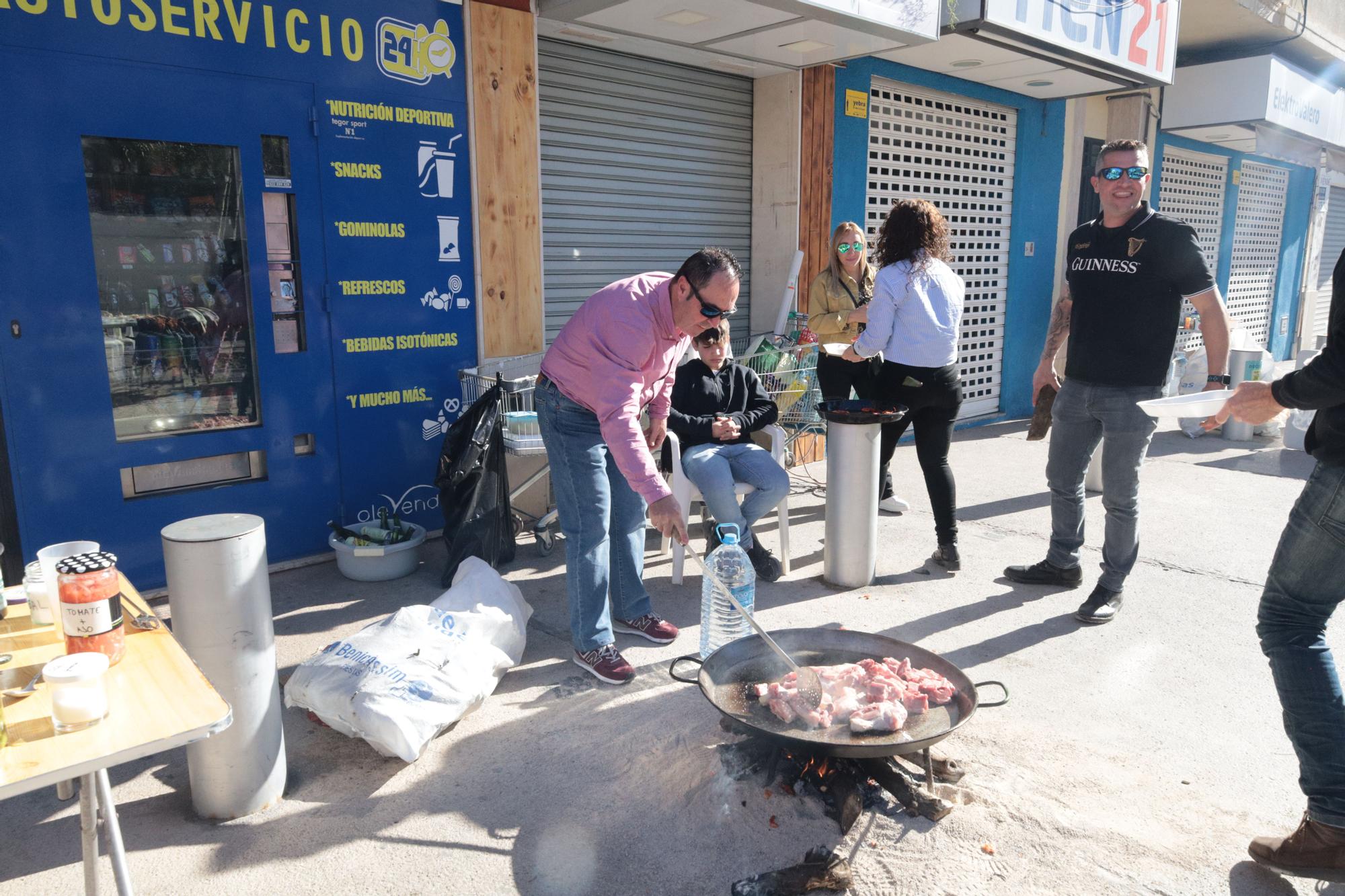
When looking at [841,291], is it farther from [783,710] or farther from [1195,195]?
[1195,195]

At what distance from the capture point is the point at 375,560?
17.3 feet

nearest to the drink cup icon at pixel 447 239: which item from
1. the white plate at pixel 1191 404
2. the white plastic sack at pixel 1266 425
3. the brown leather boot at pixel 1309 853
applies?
the white plate at pixel 1191 404

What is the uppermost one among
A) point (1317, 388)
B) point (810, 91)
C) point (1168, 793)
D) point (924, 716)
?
point (810, 91)

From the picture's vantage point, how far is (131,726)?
1976 millimetres

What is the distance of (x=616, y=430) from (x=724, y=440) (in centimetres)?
197

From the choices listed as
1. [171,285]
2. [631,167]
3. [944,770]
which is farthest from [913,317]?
[171,285]

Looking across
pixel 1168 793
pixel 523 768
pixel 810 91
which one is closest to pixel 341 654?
pixel 523 768

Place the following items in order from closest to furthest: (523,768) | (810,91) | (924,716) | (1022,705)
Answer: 1. (924,716)
2. (523,768)
3. (1022,705)
4. (810,91)

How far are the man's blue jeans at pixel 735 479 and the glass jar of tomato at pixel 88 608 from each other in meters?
3.30

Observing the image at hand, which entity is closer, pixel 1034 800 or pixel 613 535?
pixel 1034 800

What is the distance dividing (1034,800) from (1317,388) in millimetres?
1636

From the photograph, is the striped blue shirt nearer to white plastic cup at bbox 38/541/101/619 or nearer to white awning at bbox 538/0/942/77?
white awning at bbox 538/0/942/77

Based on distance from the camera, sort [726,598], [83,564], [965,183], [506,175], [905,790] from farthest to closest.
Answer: [965,183], [506,175], [726,598], [905,790], [83,564]

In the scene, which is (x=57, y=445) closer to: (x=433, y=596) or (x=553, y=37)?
(x=433, y=596)
